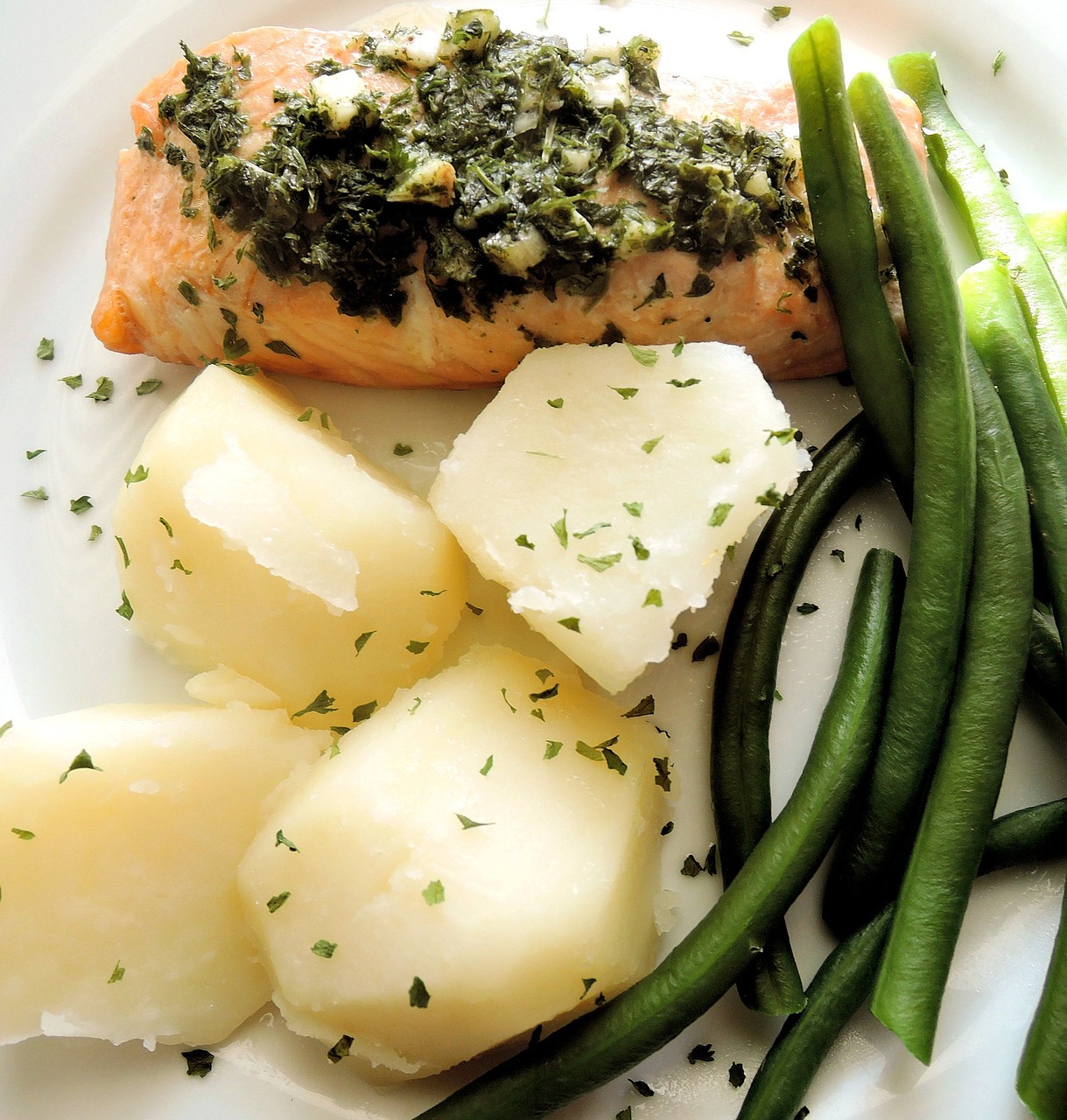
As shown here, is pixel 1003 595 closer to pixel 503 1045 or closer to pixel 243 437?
pixel 503 1045

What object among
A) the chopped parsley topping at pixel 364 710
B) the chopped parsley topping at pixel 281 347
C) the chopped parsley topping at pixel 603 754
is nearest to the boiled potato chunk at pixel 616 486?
the chopped parsley topping at pixel 603 754

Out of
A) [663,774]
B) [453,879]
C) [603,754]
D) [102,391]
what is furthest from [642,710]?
[102,391]

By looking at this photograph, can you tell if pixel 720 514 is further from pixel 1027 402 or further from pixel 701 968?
pixel 701 968

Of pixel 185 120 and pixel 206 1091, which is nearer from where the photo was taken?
pixel 206 1091

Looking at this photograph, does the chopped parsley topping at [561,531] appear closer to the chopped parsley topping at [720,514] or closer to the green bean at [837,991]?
the chopped parsley topping at [720,514]

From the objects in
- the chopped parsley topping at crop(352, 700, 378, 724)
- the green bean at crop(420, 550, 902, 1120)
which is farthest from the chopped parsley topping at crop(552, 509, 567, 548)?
the green bean at crop(420, 550, 902, 1120)

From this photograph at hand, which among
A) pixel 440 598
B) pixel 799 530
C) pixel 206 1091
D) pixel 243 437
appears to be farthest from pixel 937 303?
pixel 206 1091
